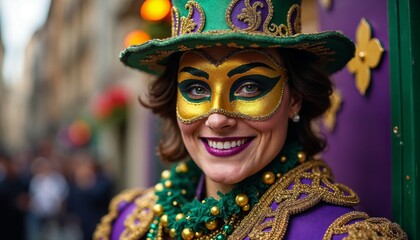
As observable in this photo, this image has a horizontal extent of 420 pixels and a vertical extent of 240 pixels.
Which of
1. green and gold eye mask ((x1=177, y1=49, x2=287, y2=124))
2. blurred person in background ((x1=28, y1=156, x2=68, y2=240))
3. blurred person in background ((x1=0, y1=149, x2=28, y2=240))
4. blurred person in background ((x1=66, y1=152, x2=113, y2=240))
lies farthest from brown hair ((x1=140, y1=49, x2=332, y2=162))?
blurred person in background ((x1=28, y1=156, x2=68, y2=240))

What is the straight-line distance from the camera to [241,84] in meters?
2.18

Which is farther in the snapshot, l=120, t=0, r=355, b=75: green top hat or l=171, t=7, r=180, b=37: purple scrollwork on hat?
l=171, t=7, r=180, b=37: purple scrollwork on hat

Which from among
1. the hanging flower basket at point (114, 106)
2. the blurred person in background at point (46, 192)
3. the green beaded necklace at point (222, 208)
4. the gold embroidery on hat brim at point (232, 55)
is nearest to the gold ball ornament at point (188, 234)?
the green beaded necklace at point (222, 208)

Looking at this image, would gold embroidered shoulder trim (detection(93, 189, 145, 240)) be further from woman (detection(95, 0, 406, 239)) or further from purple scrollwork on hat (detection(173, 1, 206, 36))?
purple scrollwork on hat (detection(173, 1, 206, 36))

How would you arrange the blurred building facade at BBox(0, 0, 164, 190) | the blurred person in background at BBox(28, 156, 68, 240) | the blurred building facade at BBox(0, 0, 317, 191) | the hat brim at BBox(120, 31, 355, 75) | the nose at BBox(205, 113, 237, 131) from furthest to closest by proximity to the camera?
1. the blurred building facade at BBox(0, 0, 164, 190)
2. the blurred building facade at BBox(0, 0, 317, 191)
3. the blurred person in background at BBox(28, 156, 68, 240)
4. the nose at BBox(205, 113, 237, 131)
5. the hat brim at BBox(120, 31, 355, 75)

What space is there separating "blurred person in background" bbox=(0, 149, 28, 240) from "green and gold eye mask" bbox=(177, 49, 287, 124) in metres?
6.50

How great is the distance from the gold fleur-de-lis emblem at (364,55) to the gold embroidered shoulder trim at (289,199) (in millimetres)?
540

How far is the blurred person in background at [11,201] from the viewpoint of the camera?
8.07m

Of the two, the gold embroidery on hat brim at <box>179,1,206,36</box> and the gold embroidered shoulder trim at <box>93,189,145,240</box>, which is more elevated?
the gold embroidery on hat brim at <box>179,1,206,36</box>

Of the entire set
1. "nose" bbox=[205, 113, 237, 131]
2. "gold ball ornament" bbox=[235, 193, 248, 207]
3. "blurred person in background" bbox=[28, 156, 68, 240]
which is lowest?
"blurred person in background" bbox=[28, 156, 68, 240]

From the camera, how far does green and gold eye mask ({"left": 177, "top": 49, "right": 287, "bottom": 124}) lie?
2.16 m

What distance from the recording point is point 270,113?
217 centimetres

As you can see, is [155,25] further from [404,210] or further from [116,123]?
[116,123]

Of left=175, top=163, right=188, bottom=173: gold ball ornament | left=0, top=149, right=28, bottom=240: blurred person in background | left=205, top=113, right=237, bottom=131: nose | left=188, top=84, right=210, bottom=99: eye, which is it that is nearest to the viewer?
left=205, top=113, right=237, bottom=131: nose
